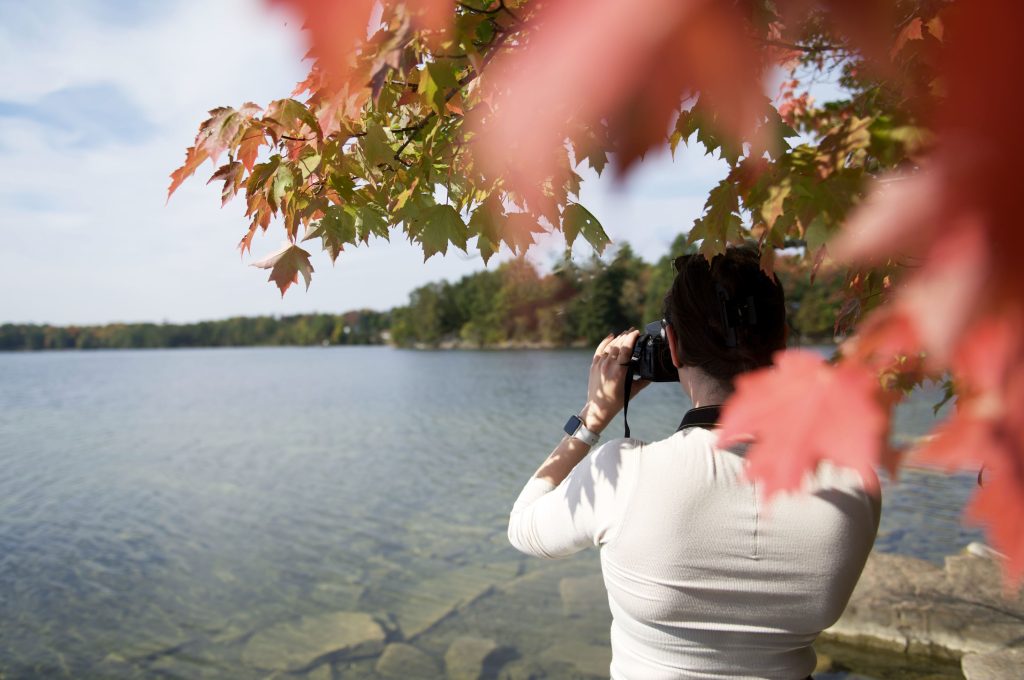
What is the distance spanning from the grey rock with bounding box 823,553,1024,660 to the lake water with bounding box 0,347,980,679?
231 centimetres

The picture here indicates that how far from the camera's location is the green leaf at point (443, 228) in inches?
85.1

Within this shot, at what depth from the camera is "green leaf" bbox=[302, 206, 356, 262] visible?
2.10 m

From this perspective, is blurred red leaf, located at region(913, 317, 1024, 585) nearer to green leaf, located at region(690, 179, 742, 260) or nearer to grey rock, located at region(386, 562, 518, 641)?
green leaf, located at region(690, 179, 742, 260)

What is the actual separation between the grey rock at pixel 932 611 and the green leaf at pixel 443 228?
5.14 metres

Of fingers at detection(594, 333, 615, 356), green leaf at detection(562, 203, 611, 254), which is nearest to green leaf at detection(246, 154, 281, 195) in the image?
green leaf at detection(562, 203, 611, 254)

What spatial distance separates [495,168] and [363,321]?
12015 centimetres

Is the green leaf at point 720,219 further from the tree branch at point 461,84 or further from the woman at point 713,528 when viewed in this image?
the tree branch at point 461,84

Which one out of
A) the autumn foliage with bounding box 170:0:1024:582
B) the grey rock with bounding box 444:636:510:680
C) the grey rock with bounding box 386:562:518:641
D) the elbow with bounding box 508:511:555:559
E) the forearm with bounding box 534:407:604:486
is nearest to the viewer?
the autumn foliage with bounding box 170:0:1024:582

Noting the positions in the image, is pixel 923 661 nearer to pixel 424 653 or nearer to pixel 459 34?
pixel 424 653

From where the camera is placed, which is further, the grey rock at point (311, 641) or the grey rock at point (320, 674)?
the grey rock at point (311, 641)

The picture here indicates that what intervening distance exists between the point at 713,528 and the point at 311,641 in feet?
21.6

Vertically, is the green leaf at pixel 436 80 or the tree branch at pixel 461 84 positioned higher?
the tree branch at pixel 461 84

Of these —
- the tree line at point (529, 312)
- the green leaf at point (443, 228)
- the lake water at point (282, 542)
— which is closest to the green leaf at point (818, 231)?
the green leaf at point (443, 228)

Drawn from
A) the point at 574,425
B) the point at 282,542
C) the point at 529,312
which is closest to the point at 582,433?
the point at 574,425
